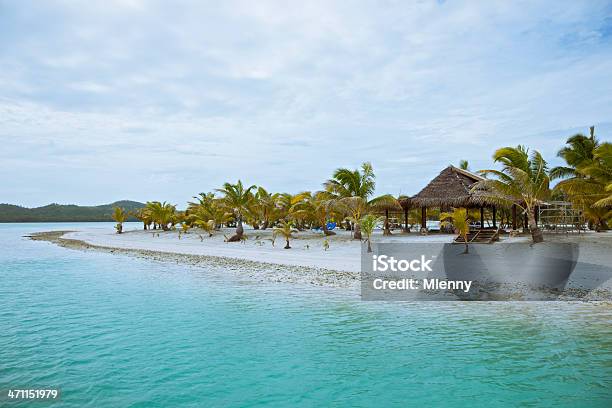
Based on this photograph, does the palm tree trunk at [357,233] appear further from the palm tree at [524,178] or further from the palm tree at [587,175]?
the palm tree at [587,175]

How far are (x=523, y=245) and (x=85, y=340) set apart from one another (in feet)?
50.0

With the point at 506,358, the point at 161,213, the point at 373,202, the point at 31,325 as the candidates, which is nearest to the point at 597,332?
the point at 506,358

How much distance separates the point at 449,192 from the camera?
26.4 m

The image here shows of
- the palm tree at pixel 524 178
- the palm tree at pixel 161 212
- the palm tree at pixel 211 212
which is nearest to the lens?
the palm tree at pixel 524 178

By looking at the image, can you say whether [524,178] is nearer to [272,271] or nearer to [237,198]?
[272,271]

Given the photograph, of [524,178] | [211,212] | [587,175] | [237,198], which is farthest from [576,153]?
[211,212]

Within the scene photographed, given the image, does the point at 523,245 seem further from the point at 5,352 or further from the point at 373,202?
the point at 5,352

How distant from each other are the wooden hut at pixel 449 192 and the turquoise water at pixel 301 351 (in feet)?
56.1

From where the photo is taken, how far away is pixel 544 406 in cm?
447

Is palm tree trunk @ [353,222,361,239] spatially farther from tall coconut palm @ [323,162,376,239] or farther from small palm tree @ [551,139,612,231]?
small palm tree @ [551,139,612,231]

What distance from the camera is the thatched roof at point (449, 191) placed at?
2550 centimetres

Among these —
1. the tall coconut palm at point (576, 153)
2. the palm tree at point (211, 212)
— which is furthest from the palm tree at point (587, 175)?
the palm tree at point (211, 212)

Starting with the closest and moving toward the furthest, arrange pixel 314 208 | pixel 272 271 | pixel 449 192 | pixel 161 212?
pixel 272 271 < pixel 449 192 < pixel 314 208 < pixel 161 212

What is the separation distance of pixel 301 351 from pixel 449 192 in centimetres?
2196
